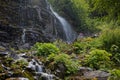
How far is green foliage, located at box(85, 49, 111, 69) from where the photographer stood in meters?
14.1

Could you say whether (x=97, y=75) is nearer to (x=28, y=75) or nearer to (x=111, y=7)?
(x=28, y=75)

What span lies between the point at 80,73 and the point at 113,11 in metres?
3.62

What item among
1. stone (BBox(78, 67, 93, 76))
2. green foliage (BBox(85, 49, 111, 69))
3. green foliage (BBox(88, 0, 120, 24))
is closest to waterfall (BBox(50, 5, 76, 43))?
green foliage (BBox(85, 49, 111, 69))

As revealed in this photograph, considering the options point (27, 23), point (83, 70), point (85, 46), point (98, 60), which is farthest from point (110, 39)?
point (27, 23)

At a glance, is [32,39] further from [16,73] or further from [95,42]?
[16,73]

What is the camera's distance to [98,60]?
14.4 metres

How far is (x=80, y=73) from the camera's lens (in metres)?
13.1

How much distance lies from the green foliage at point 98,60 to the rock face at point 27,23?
23.9ft

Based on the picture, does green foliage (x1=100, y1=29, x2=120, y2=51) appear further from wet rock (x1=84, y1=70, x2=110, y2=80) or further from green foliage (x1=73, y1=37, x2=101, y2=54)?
wet rock (x1=84, y1=70, x2=110, y2=80)

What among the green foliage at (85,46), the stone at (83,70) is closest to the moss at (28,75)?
the stone at (83,70)

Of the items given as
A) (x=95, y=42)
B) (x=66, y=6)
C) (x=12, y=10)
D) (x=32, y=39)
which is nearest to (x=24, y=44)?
(x=32, y=39)

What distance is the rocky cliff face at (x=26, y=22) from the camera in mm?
20703

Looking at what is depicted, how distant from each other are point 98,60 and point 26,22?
9.95 m

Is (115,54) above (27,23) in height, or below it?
below
